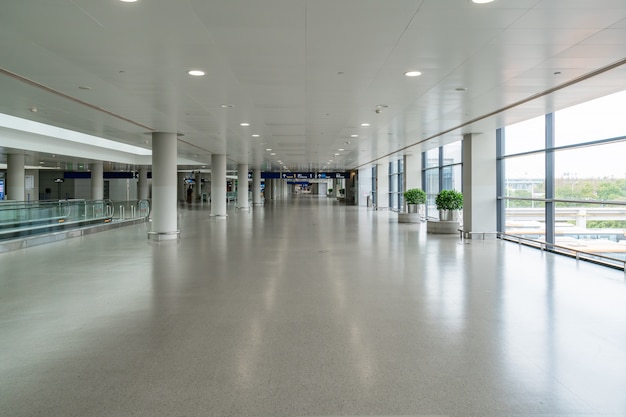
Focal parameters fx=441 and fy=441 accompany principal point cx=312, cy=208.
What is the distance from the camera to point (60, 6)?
5785 millimetres

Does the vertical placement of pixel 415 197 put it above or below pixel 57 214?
above

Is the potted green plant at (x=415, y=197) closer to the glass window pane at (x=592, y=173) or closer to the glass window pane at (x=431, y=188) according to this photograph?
the glass window pane at (x=431, y=188)

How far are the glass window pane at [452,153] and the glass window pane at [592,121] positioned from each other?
10352mm

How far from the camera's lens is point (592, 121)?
12492 mm

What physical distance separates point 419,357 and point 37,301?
6.21 meters

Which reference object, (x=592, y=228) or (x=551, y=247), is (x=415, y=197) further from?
(x=592, y=228)

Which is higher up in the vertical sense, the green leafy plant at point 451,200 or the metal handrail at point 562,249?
the green leafy plant at point 451,200

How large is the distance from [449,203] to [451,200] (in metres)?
0.16

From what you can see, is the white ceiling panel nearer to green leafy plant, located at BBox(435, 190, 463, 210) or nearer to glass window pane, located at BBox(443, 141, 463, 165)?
green leafy plant, located at BBox(435, 190, 463, 210)

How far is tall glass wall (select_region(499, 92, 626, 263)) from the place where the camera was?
1179 centimetres

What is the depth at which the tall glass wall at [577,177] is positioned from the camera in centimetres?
1179

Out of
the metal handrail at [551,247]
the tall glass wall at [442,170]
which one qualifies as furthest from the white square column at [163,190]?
the tall glass wall at [442,170]

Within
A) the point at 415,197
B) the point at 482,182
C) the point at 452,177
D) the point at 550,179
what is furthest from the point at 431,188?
the point at 550,179

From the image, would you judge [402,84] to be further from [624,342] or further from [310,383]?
[310,383]
